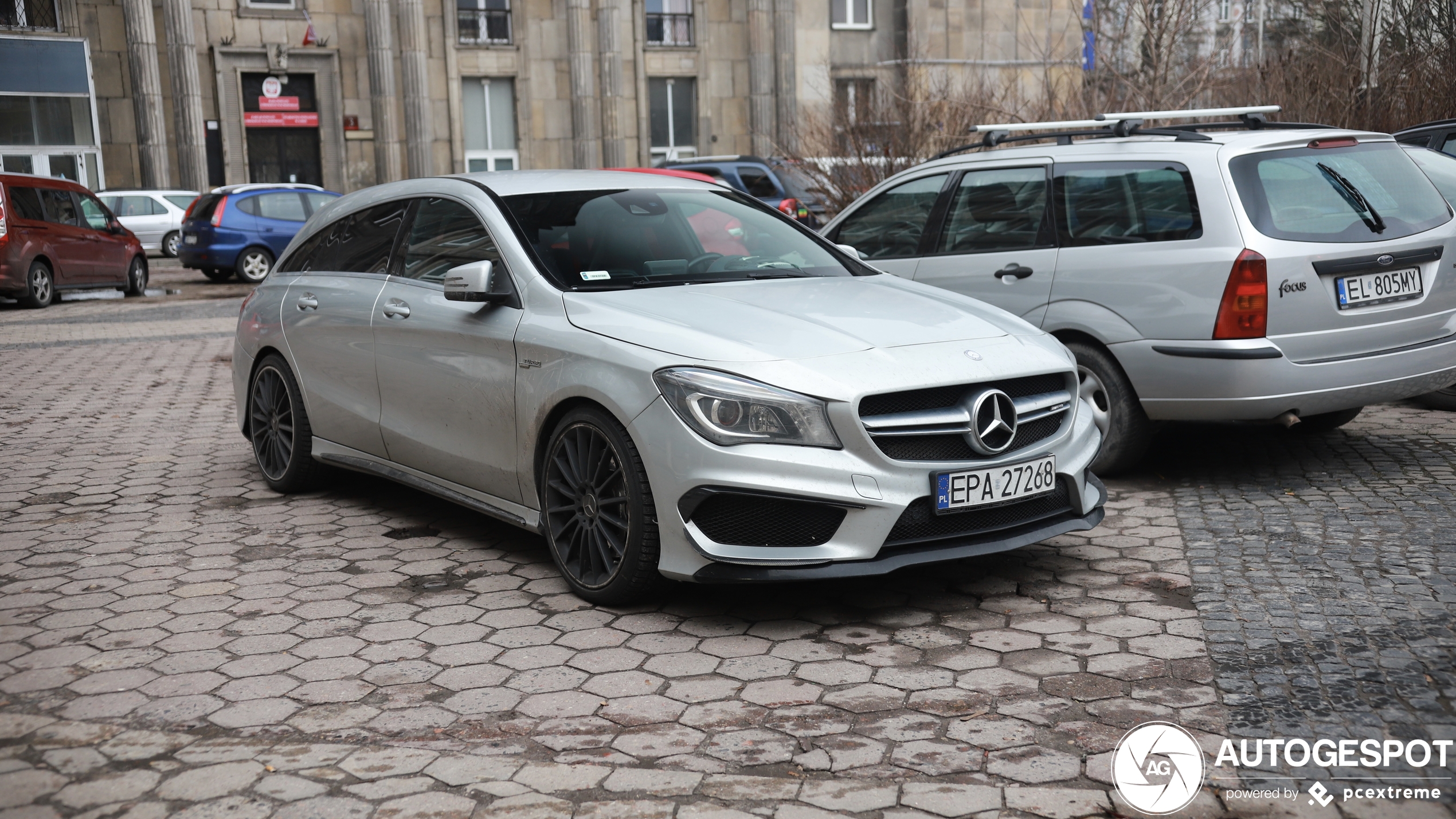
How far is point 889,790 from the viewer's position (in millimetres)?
3336

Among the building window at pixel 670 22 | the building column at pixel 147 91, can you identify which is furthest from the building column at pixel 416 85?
the building window at pixel 670 22

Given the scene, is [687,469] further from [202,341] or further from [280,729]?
[202,341]

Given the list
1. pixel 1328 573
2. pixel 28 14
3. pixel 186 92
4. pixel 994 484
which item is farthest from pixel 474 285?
pixel 28 14

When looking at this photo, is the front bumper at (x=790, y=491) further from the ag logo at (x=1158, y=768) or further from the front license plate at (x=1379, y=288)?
the front license plate at (x=1379, y=288)

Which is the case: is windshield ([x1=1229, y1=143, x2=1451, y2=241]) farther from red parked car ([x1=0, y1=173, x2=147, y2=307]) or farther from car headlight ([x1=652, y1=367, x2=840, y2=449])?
red parked car ([x1=0, y1=173, x2=147, y2=307])

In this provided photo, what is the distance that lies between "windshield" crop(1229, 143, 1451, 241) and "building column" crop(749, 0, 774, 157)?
36254 mm

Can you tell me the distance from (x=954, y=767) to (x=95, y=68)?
3729cm

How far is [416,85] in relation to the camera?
125ft

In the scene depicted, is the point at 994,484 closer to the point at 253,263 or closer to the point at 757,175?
the point at 757,175

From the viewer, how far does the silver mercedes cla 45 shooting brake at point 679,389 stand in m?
4.39

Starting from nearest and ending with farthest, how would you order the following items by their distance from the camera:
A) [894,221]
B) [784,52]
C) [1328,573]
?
[1328,573], [894,221], [784,52]

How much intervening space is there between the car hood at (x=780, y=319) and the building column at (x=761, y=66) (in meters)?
37.4

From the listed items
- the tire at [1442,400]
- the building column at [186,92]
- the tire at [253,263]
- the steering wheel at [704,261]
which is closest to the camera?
the steering wheel at [704,261]

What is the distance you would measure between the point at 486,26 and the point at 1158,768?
3945 cm
